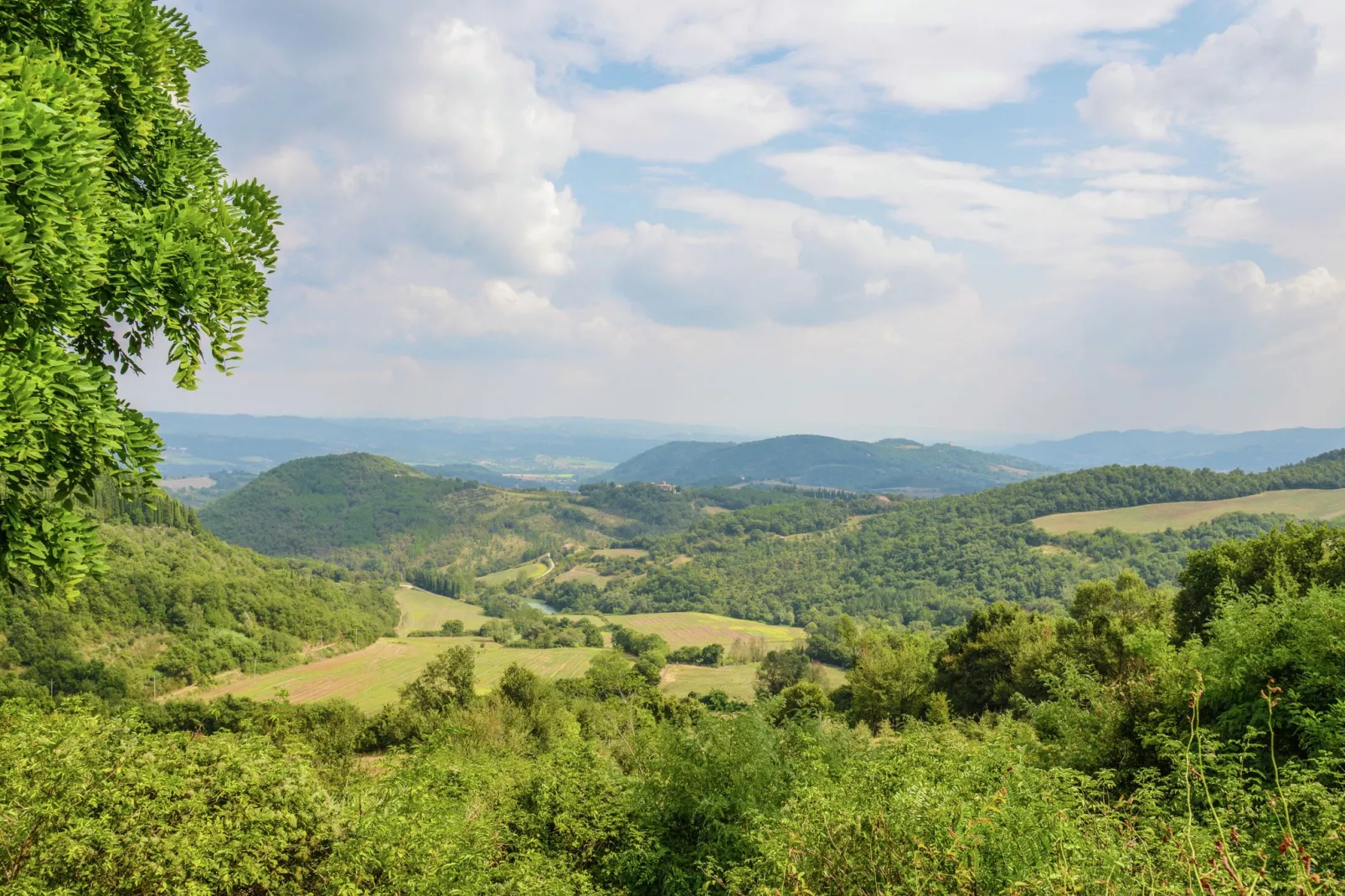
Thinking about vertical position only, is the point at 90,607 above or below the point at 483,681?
above

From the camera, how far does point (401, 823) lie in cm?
977

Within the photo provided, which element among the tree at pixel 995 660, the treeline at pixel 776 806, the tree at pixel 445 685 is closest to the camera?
the treeline at pixel 776 806

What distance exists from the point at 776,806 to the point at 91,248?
14413 millimetres

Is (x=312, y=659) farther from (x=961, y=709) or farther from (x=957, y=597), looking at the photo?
(x=957, y=597)

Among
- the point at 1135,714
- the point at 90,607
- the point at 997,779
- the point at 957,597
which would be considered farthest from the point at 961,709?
the point at 957,597

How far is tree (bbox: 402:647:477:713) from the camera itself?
159ft

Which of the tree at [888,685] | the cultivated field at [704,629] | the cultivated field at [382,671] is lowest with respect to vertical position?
the cultivated field at [704,629]

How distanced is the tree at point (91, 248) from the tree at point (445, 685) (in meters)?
47.6

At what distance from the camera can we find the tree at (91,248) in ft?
11.2

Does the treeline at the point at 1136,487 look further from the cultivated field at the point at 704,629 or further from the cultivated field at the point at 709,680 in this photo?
the cultivated field at the point at 709,680

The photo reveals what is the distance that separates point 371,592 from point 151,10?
170m

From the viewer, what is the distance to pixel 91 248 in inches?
148

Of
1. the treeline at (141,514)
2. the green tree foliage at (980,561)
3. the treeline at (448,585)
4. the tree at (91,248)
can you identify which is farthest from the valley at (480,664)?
the tree at (91,248)

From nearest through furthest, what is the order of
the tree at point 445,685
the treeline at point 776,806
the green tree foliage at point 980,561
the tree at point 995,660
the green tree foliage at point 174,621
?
the treeline at point 776,806 < the tree at point 995,660 < the tree at point 445,685 < the green tree foliage at point 174,621 < the green tree foliage at point 980,561
